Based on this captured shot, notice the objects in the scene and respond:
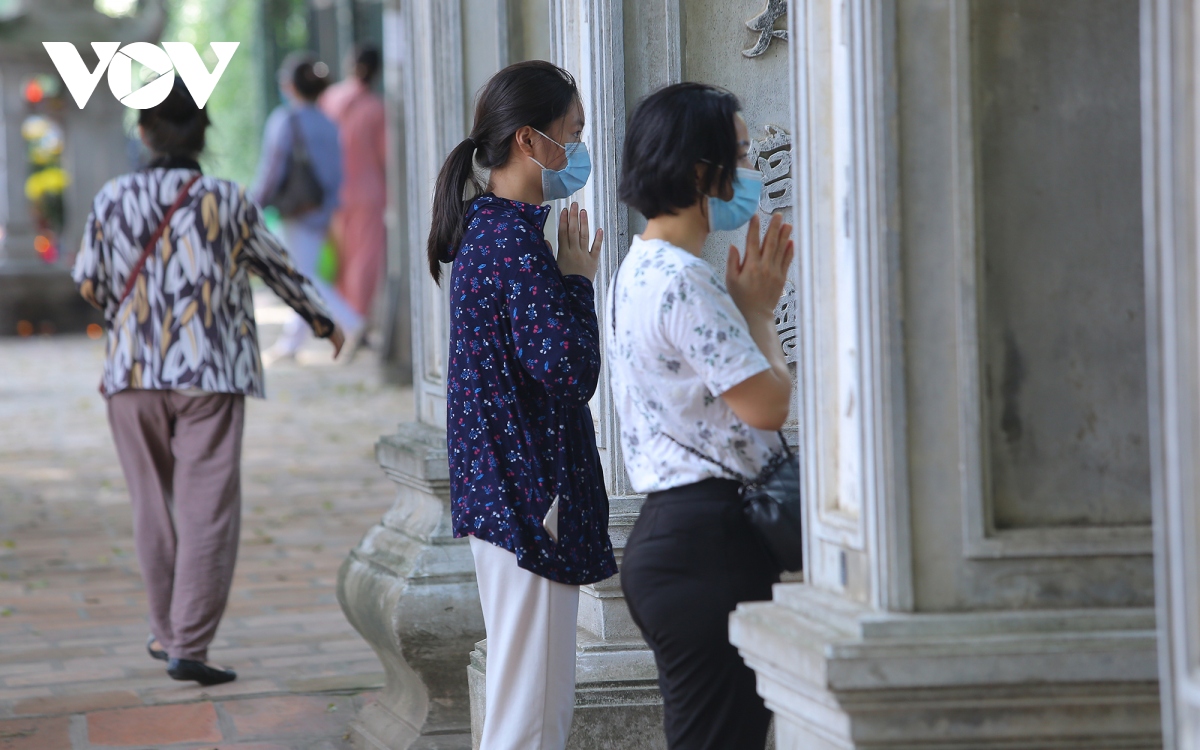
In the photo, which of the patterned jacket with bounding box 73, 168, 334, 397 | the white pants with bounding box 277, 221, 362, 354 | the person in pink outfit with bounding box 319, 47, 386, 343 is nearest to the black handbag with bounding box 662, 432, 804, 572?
the patterned jacket with bounding box 73, 168, 334, 397

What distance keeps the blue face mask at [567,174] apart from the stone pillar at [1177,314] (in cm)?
131

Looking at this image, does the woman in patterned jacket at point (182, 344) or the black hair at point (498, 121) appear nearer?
the black hair at point (498, 121)

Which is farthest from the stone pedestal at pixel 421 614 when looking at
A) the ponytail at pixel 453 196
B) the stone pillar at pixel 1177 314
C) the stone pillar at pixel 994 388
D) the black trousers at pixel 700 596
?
the stone pillar at pixel 1177 314

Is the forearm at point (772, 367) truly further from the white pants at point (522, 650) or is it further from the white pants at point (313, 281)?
the white pants at point (313, 281)

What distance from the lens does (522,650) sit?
2879 mm

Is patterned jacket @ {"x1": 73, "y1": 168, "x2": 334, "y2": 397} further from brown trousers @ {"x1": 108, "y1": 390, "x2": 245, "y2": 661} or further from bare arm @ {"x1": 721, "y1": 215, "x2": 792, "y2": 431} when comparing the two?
bare arm @ {"x1": 721, "y1": 215, "x2": 792, "y2": 431}

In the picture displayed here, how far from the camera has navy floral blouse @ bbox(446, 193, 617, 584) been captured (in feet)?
9.11

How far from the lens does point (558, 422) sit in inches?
113

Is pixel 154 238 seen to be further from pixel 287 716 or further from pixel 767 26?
pixel 767 26

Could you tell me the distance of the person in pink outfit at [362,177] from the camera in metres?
14.6

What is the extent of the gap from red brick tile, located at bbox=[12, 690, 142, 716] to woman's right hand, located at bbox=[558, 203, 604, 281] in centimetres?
242

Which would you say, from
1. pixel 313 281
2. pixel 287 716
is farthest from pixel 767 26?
pixel 313 281

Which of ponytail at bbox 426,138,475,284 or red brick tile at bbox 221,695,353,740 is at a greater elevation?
ponytail at bbox 426,138,475,284

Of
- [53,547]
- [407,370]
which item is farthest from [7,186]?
[53,547]
